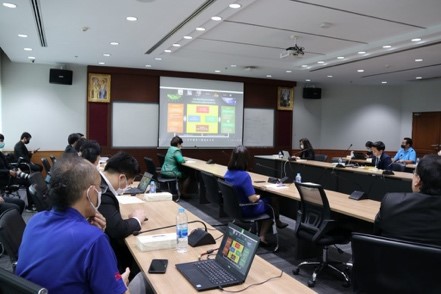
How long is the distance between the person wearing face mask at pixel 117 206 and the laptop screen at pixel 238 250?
691 mm

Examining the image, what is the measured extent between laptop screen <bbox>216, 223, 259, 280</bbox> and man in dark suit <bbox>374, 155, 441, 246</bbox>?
3.37ft

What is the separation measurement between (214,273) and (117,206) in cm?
90

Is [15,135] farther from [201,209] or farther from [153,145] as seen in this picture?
[201,209]


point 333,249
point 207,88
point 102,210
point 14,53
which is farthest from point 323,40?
point 14,53

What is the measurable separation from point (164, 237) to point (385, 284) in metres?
1.25

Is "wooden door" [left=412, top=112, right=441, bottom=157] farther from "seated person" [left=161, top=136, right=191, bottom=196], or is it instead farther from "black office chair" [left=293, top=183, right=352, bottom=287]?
"black office chair" [left=293, top=183, right=352, bottom=287]

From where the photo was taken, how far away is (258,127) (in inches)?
419

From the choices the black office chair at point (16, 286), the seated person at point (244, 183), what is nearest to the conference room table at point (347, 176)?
the seated person at point (244, 183)

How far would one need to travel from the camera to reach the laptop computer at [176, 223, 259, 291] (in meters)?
1.58

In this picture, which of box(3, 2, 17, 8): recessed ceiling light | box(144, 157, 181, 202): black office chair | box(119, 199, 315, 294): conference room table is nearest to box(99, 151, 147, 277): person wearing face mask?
box(119, 199, 315, 294): conference room table

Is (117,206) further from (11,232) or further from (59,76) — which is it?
(59,76)

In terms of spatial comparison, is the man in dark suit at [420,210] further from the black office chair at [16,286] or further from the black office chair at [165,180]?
the black office chair at [165,180]

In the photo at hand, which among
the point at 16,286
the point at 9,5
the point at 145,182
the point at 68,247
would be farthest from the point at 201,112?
the point at 16,286

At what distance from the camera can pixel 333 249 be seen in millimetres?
4211
